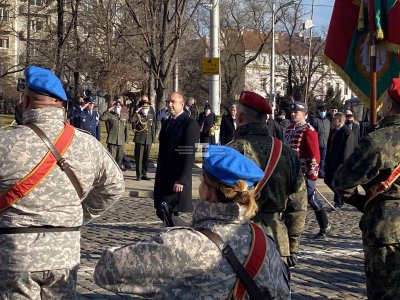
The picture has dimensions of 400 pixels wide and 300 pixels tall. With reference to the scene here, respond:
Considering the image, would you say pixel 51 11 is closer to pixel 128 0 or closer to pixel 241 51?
pixel 128 0

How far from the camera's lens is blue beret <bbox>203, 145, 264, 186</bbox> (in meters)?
3.08

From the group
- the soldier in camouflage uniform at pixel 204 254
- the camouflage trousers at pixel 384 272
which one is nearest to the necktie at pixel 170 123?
the camouflage trousers at pixel 384 272

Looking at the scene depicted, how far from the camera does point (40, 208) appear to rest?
3.96 metres

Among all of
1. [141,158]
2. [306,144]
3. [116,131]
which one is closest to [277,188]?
[306,144]

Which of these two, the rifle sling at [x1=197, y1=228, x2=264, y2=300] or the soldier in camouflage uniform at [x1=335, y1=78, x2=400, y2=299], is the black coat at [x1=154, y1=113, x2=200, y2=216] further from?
the rifle sling at [x1=197, y1=228, x2=264, y2=300]

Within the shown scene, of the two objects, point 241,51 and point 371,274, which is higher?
point 241,51

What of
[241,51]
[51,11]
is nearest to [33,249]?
[51,11]

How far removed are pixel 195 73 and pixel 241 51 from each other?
5948 millimetres

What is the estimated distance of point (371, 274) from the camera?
4.84 metres

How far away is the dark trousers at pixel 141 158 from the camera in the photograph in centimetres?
1709

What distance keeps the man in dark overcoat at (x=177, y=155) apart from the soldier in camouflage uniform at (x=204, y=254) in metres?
4.78

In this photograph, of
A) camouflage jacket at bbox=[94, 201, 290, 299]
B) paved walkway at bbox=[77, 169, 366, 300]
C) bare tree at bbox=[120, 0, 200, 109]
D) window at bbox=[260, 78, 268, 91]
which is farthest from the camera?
window at bbox=[260, 78, 268, 91]

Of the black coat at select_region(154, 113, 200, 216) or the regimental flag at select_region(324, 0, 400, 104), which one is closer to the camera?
the black coat at select_region(154, 113, 200, 216)

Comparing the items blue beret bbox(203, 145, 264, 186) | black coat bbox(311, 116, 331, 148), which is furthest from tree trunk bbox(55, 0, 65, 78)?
blue beret bbox(203, 145, 264, 186)
